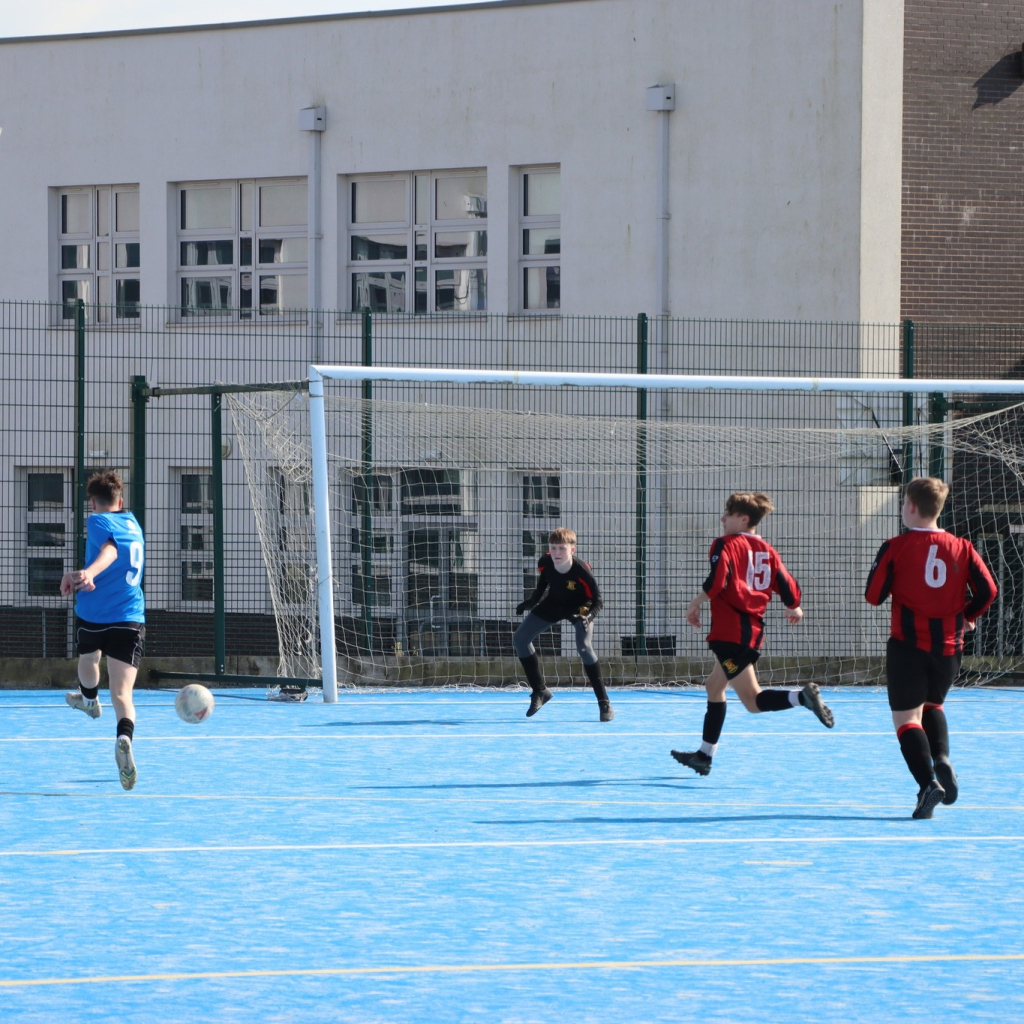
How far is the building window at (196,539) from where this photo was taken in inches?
651

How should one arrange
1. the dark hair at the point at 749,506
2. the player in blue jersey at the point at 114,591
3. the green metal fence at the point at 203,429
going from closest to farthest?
the player in blue jersey at the point at 114,591
the dark hair at the point at 749,506
the green metal fence at the point at 203,429

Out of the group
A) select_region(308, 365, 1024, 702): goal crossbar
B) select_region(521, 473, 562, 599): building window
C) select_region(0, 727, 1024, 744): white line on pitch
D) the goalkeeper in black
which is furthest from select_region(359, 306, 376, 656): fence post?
select_region(0, 727, 1024, 744): white line on pitch

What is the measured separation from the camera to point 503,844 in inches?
316

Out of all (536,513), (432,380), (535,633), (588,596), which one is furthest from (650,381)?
(535,633)

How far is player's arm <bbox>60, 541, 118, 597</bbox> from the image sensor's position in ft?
30.2

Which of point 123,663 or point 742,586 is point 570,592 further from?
point 123,663

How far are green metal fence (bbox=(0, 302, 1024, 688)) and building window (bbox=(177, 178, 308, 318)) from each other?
222 cm

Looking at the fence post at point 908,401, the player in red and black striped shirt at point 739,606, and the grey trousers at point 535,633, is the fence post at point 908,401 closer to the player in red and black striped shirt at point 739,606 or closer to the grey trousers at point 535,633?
the grey trousers at point 535,633

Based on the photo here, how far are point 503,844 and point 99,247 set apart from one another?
18.0m

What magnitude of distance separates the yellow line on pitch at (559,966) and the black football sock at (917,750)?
280 cm

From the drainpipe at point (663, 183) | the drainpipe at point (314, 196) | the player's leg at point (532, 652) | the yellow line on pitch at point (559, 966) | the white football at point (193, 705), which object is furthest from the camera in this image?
the drainpipe at point (314, 196)

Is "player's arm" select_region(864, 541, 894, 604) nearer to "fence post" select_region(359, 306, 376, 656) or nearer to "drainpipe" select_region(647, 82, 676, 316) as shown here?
"fence post" select_region(359, 306, 376, 656)

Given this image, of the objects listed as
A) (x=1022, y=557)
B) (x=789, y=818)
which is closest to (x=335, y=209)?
(x=1022, y=557)

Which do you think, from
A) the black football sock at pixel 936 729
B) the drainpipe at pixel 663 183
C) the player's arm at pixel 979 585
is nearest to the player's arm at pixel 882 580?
the player's arm at pixel 979 585
